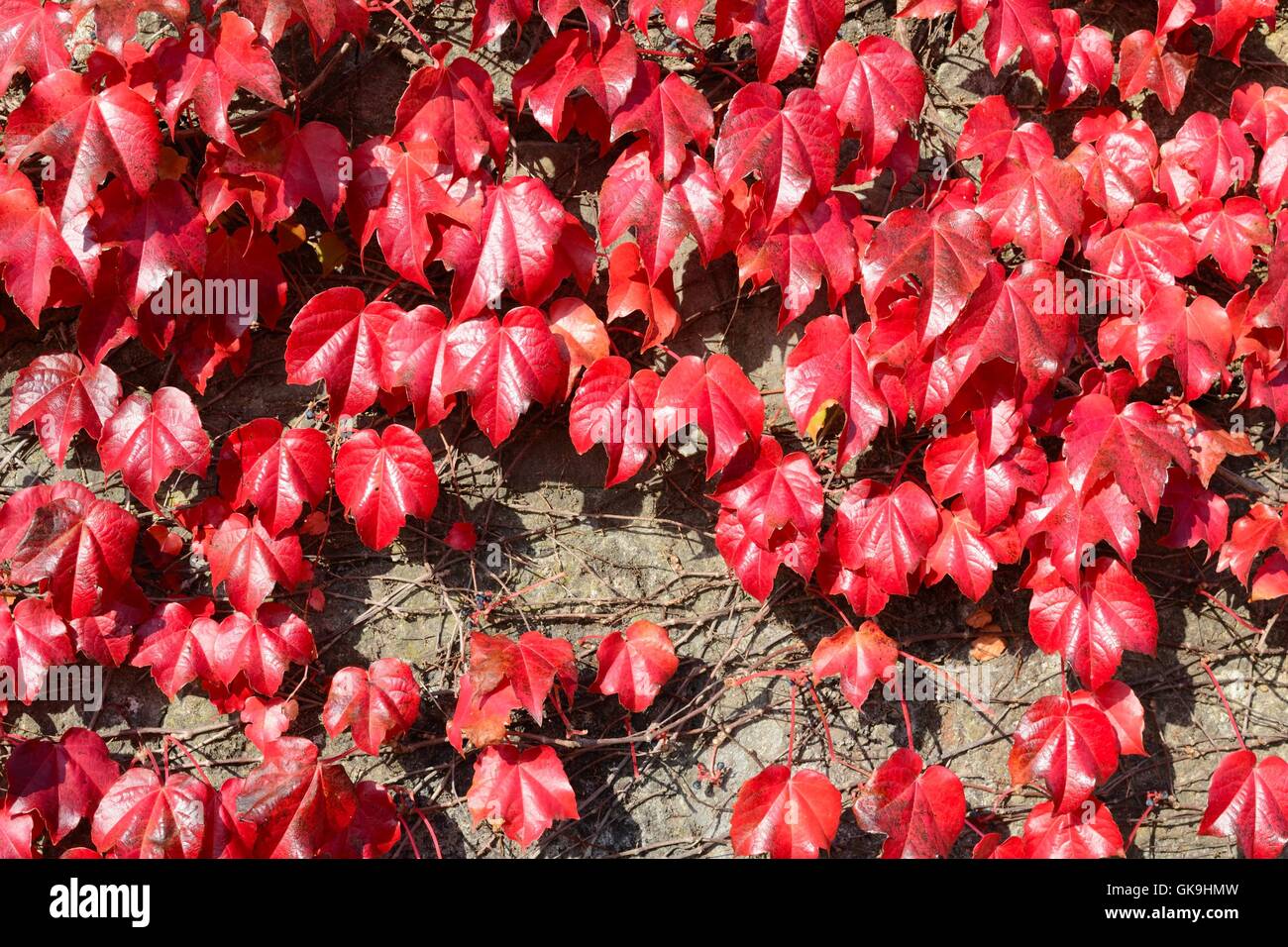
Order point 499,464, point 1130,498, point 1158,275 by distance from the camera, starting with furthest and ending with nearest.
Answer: point 499,464 < point 1158,275 < point 1130,498

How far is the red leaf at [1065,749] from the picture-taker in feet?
8.49

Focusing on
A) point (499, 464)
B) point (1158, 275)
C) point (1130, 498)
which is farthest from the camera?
point (499, 464)

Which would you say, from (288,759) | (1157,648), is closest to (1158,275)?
(1157,648)

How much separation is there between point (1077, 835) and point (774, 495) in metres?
1.30

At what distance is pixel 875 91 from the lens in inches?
97.2

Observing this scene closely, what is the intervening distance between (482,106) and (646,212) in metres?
0.52

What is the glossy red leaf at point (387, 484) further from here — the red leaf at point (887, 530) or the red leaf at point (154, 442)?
the red leaf at point (887, 530)

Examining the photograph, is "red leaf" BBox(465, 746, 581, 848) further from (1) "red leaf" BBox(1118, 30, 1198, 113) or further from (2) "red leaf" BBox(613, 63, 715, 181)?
(1) "red leaf" BBox(1118, 30, 1198, 113)

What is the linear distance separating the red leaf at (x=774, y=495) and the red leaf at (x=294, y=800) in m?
1.26

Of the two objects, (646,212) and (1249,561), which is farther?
(1249,561)

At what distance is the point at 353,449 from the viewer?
2518 mm

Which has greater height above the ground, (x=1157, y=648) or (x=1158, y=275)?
(x=1158, y=275)

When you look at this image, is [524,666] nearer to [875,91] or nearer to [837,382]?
[837,382]
